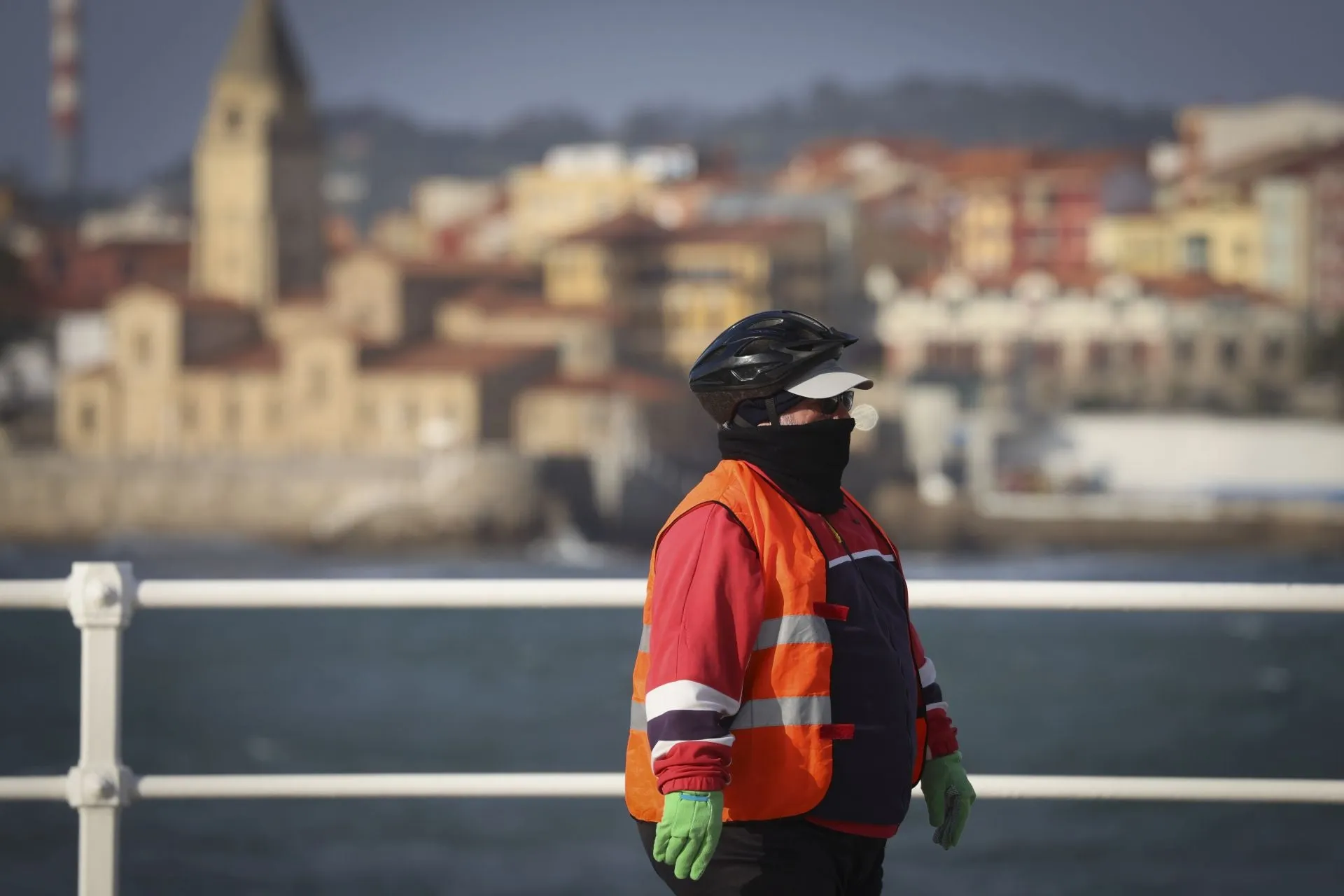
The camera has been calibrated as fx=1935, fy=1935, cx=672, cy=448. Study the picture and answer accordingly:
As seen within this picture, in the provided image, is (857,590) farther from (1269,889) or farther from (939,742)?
(1269,889)

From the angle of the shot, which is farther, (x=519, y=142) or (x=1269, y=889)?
(x=519, y=142)

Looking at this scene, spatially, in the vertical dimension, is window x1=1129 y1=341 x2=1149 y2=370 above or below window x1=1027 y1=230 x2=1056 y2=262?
below

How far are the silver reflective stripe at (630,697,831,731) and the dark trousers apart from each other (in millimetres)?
98

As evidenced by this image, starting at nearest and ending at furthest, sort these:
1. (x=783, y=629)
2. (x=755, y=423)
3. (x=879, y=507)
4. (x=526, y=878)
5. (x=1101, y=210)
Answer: (x=783, y=629) → (x=755, y=423) → (x=526, y=878) → (x=879, y=507) → (x=1101, y=210)

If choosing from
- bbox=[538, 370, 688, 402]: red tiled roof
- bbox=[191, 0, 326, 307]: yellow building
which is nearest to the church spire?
bbox=[191, 0, 326, 307]: yellow building

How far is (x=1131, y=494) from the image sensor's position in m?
42.5

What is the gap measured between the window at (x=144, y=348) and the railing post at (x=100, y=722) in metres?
39.6

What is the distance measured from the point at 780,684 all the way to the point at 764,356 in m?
0.31

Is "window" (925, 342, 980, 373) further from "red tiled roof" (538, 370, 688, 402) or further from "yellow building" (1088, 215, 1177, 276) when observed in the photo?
"red tiled roof" (538, 370, 688, 402)

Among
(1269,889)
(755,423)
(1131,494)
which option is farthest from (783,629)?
(1131,494)

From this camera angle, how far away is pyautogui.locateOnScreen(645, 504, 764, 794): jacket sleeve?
170cm

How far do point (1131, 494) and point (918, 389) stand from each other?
5.40 m

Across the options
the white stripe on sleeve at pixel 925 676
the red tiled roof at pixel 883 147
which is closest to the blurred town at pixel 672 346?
the red tiled roof at pixel 883 147

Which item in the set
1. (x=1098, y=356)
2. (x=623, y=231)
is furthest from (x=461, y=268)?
(x=1098, y=356)
